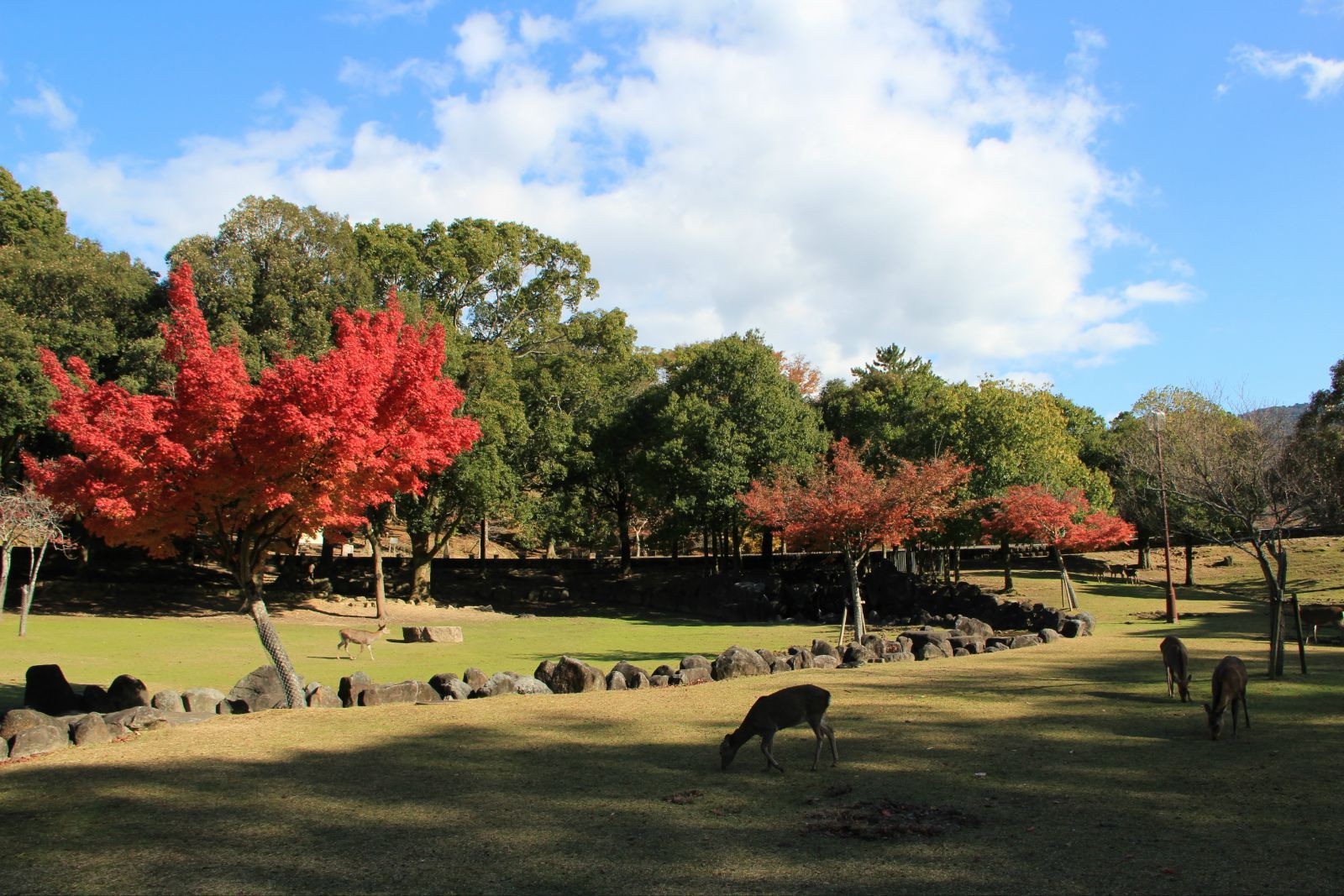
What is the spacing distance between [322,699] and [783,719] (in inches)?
299

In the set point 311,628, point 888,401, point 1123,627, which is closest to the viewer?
point 1123,627

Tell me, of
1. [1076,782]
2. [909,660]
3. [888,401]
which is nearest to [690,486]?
[888,401]

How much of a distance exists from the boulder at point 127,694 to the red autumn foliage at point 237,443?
1.98 m

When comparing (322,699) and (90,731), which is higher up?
(90,731)

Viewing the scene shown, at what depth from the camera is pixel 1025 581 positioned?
37938mm

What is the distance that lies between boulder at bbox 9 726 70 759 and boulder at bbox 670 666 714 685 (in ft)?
27.2

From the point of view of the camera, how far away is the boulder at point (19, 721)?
9.64 meters

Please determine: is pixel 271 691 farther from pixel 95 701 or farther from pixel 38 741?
pixel 38 741

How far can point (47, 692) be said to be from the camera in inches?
449

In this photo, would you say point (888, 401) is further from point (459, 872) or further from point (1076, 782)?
point (459, 872)

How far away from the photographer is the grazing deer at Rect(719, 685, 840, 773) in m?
8.12

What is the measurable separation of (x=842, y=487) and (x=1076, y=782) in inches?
577

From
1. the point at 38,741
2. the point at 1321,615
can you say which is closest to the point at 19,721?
the point at 38,741

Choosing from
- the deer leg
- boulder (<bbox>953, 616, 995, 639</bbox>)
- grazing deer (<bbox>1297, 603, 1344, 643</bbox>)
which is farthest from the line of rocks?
grazing deer (<bbox>1297, 603, 1344, 643</bbox>)
